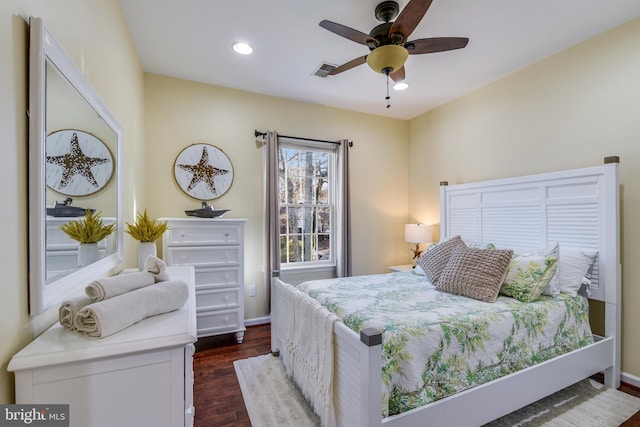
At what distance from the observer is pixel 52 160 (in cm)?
107

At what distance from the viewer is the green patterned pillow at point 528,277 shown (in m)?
2.10

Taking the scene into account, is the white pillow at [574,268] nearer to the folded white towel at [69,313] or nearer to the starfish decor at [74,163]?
the folded white towel at [69,313]

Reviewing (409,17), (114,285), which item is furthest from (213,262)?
(409,17)

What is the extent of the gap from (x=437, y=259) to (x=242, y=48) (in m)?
2.57

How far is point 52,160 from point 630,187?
11.7ft

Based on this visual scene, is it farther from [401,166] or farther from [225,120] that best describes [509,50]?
[225,120]

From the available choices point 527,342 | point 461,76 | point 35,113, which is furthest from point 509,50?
point 35,113

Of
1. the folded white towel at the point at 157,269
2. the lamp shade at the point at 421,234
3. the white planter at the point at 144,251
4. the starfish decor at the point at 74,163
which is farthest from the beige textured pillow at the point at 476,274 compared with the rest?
the starfish decor at the point at 74,163

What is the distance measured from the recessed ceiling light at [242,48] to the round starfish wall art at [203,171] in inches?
42.7

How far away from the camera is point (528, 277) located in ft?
7.02

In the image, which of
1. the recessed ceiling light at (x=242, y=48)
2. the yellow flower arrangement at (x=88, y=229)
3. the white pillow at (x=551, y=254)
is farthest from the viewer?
the recessed ceiling light at (x=242, y=48)

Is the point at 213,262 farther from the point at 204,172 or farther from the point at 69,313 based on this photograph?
the point at 69,313

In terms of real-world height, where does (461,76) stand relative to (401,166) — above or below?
above

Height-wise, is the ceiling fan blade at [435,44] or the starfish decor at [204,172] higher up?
the ceiling fan blade at [435,44]
